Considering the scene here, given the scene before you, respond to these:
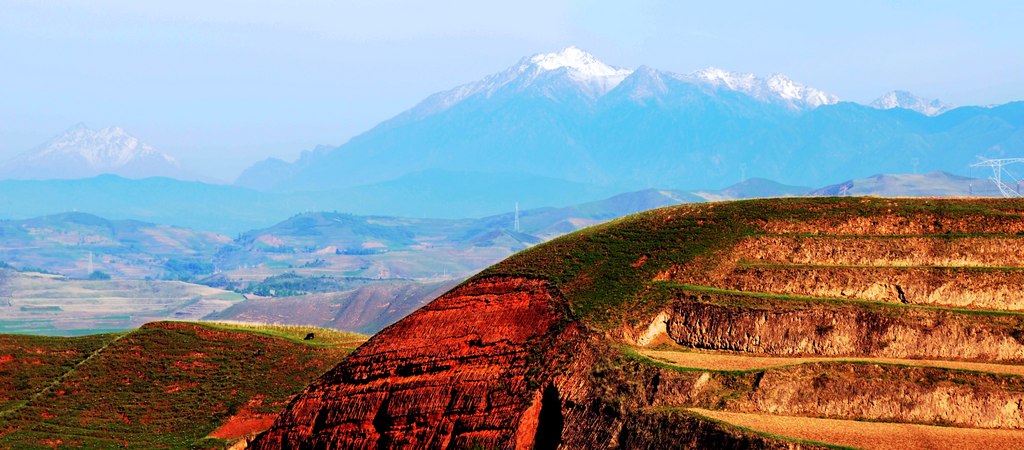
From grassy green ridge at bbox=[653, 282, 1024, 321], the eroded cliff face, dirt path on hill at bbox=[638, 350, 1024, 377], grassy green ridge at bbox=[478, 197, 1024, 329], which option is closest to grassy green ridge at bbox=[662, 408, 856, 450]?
dirt path on hill at bbox=[638, 350, 1024, 377]

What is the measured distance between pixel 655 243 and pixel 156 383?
3114 cm

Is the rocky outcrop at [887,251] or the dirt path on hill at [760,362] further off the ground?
the rocky outcrop at [887,251]

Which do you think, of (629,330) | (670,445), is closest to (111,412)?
(629,330)

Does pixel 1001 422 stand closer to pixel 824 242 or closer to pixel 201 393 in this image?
pixel 824 242

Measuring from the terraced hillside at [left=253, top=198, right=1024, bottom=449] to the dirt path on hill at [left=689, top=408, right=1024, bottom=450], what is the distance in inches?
5.6

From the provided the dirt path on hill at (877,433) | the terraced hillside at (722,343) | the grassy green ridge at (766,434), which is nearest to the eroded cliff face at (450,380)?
the terraced hillside at (722,343)

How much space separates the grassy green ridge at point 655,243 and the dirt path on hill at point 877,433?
12.5 m

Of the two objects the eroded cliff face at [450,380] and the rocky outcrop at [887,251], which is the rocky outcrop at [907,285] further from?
the eroded cliff face at [450,380]

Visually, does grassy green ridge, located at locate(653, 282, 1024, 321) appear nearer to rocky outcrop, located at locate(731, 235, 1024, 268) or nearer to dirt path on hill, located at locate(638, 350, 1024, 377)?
dirt path on hill, located at locate(638, 350, 1024, 377)

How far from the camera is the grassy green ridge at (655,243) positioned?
64438 millimetres

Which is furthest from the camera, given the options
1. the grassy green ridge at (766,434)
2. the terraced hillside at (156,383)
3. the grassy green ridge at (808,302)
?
the terraced hillside at (156,383)

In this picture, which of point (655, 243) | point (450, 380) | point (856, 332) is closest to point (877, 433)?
point (856, 332)

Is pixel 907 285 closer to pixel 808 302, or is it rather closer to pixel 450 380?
pixel 808 302

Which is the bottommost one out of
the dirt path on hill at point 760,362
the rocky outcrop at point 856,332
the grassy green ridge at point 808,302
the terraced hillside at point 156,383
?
the terraced hillside at point 156,383
